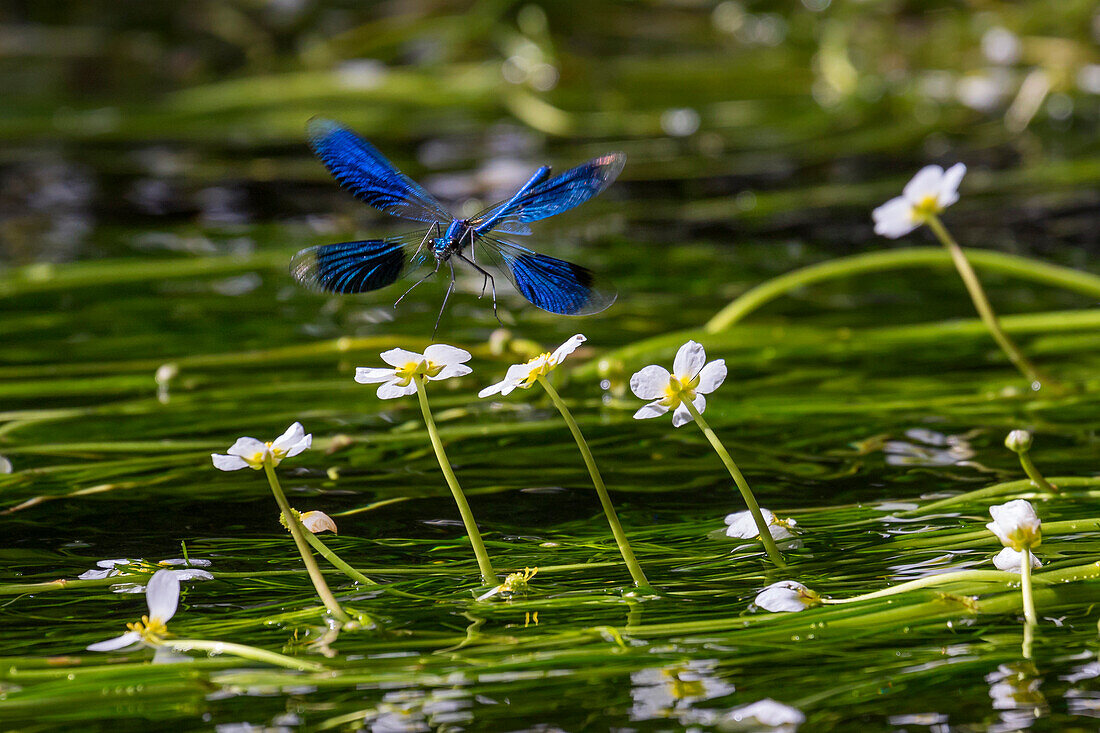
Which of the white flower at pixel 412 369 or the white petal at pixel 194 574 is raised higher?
the white flower at pixel 412 369

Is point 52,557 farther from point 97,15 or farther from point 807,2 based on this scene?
point 97,15

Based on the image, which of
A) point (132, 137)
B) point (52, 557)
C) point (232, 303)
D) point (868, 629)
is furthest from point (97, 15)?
point (868, 629)

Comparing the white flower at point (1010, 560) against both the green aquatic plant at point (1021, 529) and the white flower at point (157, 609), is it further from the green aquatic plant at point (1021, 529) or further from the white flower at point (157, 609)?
the white flower at point (157, 609)

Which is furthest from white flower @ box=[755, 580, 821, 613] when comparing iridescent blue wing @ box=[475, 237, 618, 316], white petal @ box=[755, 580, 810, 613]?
iridescent blue wing @ box=[475, 237, 618, 316]

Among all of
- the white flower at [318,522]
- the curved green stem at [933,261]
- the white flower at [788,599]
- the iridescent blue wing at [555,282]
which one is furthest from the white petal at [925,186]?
the white flower at [318,522]

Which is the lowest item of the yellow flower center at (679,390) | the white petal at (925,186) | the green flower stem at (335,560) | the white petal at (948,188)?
the green flower stem at (335,560)

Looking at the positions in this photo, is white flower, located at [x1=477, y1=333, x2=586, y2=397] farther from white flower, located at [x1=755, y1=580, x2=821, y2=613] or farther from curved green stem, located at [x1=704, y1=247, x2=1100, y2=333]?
curved green stem, located at [x1=704, y1=247, x2=1100, y2=333]

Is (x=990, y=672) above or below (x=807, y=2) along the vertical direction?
below
